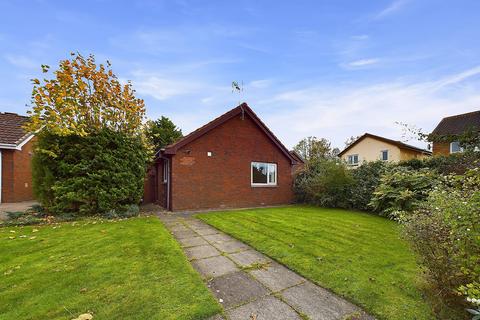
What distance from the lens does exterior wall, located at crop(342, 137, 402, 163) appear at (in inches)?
989

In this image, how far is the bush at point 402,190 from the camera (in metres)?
8.81

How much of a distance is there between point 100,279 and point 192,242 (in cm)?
242

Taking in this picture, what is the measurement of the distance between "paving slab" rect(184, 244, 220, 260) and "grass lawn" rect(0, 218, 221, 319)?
26 cm

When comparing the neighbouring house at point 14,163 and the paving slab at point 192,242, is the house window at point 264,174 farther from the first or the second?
the neighbouring house at point 14,163

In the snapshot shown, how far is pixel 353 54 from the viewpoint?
9984 millimetres

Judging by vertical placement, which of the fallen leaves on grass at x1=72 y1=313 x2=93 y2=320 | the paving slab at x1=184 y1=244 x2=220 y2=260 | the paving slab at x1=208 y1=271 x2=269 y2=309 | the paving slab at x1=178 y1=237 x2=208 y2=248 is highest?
the fallen leaves on grass at x1=72 y1=313 x2=93 y2=320

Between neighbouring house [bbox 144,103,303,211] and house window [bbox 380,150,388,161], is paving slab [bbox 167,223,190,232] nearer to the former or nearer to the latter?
neighbouring house [bbox 144,103,303,211]

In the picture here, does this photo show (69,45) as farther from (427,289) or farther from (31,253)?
(427,289)

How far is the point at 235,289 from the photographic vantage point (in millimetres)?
3240

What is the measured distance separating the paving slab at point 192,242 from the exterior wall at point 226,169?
4.85 metres

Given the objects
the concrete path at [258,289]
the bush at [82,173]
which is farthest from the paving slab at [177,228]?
the bush at [82,173]

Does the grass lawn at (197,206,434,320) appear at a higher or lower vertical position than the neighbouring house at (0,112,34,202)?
lower

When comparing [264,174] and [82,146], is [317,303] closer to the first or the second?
[82,146]

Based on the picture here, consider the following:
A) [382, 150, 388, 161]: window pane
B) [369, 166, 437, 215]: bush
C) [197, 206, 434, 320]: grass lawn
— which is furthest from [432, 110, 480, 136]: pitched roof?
[197, 206, 434, 320]: grass lawn
